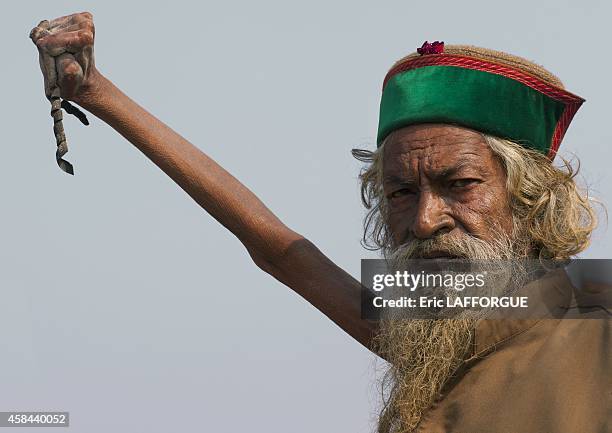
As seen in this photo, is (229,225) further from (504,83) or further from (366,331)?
(504,83)

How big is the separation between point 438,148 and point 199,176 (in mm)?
1209

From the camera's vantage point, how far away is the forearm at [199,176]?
5.31 meters

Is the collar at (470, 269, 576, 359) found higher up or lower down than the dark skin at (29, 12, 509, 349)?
lower down

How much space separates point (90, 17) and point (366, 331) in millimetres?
1808

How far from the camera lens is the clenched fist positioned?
4766 mm

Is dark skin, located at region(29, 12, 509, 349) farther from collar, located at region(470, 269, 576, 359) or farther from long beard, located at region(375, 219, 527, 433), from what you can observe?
collar, located at region(470, 269, 576, 359)

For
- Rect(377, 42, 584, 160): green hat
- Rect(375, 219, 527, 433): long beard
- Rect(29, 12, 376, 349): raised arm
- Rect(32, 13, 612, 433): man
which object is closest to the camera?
Rect(32, 13, 612, 433): man

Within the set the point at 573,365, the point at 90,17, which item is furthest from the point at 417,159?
the point at 90,17

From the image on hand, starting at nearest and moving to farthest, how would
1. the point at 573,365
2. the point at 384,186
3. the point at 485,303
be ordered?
the point at 573,365 < the point at 485,303 < the point at 384,186

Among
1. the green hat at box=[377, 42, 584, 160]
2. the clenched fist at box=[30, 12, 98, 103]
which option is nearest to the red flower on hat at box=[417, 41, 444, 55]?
the green hat at box=[377, 42, 584, 160]

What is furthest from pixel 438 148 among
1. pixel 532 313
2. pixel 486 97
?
pixel 532 313

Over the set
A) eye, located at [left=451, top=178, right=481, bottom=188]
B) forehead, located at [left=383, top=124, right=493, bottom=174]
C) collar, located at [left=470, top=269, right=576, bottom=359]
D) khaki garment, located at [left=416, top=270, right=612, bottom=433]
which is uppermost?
forehead, located at [left=383, top=124, right=493, bottom=174]

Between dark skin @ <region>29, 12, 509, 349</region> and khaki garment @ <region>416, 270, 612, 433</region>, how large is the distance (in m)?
0.42

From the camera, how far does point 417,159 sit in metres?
4.82
